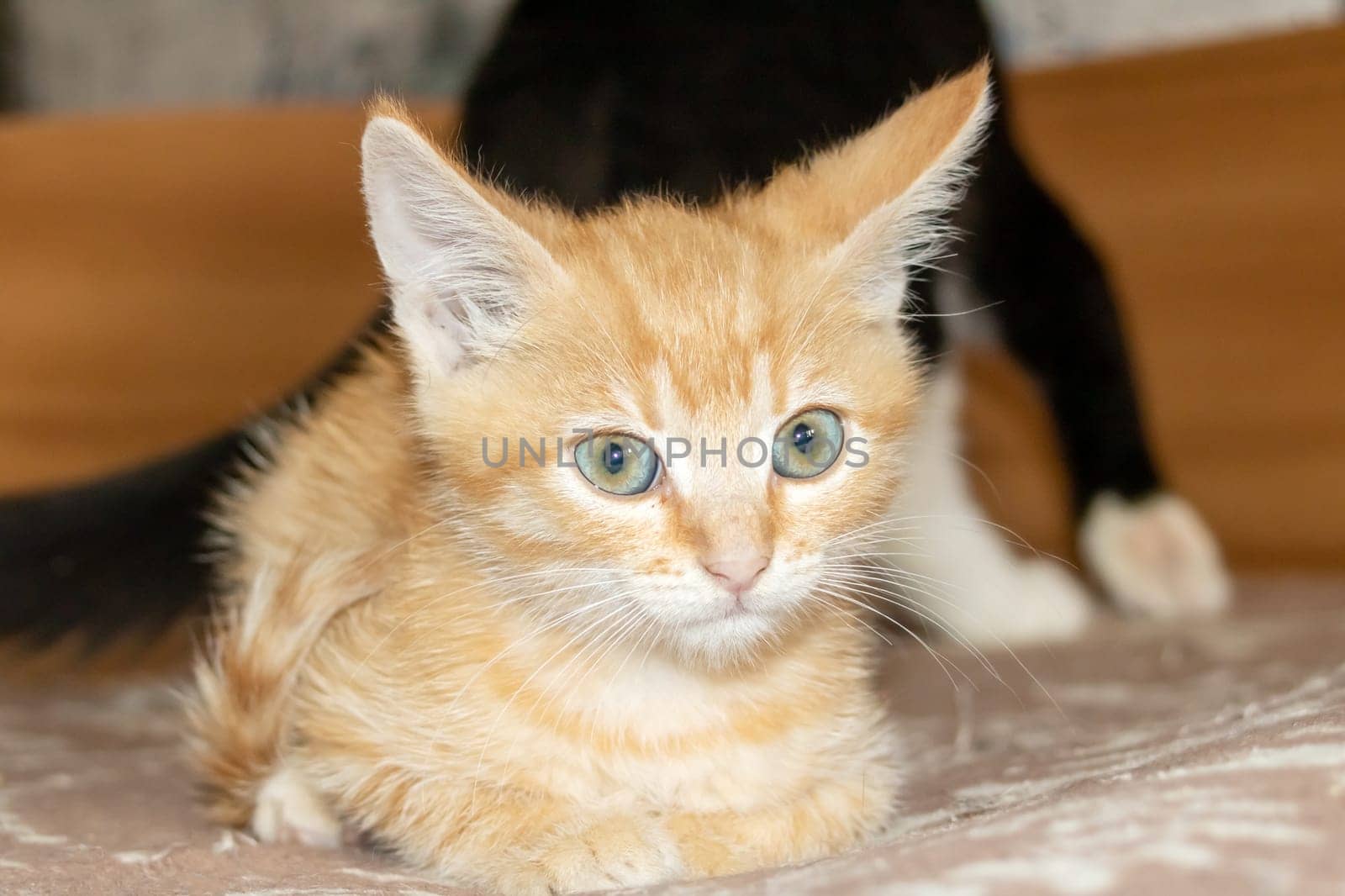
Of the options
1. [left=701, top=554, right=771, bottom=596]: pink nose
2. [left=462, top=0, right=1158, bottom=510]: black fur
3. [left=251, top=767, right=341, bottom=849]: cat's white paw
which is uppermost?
[left=462, top=0, right=1158, bottom=510]: black fur

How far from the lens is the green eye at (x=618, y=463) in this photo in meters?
1.01

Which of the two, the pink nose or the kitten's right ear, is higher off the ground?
the kitten's right ear

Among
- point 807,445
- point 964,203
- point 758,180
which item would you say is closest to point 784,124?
point 758,180

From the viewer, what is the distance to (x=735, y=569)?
95 centimetres

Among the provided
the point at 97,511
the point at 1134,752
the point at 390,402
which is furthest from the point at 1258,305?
the point at 97,511

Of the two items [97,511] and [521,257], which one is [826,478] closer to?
[521,257]

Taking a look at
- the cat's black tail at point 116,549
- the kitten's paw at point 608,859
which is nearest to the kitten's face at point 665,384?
the kitten's paw at point 608,859

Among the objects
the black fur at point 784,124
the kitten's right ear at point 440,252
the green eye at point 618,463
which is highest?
the black fur at point 784,124

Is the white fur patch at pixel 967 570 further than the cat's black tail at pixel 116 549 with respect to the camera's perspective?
Yes

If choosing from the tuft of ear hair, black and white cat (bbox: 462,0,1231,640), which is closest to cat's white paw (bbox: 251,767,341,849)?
the tuft of ear hair

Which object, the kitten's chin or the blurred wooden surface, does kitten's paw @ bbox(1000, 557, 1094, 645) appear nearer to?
the blurred wooden surface

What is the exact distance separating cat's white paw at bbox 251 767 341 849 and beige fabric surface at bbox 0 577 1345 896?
3 cm

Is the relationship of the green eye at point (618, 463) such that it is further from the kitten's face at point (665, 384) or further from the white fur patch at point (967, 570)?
the white fur patch at point (967, 570)

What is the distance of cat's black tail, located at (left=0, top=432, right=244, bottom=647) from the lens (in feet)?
4.73
